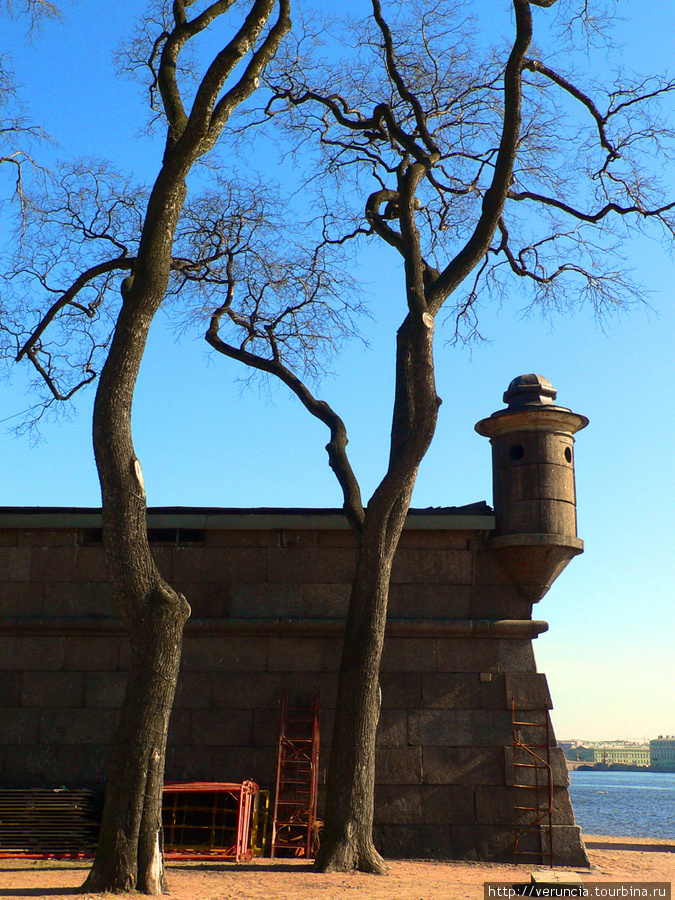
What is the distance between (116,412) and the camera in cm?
761

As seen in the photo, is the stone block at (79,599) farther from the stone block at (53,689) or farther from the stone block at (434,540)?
the stone block at (434,540)

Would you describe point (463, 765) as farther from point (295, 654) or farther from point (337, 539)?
point (337, 539)

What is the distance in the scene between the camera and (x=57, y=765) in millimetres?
11219

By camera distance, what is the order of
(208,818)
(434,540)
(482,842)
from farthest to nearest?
(434,540) < (482,842) < (208,818)

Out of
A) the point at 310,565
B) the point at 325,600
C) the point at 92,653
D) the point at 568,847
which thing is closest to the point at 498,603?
the point at 325,600

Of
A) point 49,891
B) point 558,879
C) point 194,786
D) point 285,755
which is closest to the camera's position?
point 49,891

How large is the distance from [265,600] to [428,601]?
222 centimetres

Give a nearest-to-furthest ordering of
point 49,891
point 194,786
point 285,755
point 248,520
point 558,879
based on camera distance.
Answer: point 49,891, point 558,879, point 194,786, point 285,755, point 248,520

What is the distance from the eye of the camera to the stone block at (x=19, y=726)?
11.3 metres

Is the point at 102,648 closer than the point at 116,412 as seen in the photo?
No

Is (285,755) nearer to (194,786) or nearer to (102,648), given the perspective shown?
(194,786)

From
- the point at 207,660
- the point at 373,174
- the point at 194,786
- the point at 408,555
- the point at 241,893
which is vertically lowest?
the point at 241,893

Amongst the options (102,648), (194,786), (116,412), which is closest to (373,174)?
(116,412)

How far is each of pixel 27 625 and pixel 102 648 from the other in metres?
1.04
